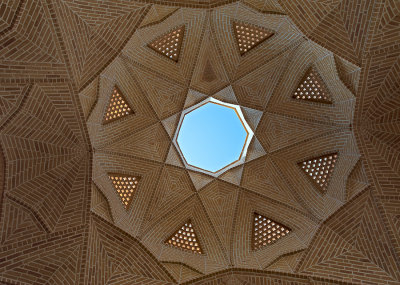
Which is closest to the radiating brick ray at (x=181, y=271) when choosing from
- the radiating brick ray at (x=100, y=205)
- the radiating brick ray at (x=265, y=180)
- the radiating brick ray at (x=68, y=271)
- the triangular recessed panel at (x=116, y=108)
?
the radiating brick ray at (x=100, y=205)

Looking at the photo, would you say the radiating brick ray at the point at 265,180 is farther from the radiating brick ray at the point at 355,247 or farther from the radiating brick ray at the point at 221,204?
the radiating brick ray at the point at 355,247

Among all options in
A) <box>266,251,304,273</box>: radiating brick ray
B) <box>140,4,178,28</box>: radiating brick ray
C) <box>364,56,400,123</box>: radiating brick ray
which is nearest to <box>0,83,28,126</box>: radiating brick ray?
<box>140,4,178,28</box>: radiating brick ray

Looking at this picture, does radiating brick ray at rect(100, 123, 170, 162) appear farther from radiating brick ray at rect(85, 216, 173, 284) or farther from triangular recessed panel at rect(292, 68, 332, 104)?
triangular recessed panel at rect(292, 68, 332, 104)

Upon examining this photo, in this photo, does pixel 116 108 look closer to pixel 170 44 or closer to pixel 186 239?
pixel 170 44

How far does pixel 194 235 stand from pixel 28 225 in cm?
322

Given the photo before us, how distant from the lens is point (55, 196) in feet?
22.5

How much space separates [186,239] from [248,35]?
13.9ft

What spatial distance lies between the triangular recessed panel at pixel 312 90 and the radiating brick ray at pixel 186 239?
351 centimetres

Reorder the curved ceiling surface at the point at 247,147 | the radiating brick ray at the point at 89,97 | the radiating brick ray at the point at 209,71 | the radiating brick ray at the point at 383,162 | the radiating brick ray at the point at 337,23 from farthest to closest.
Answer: the radiating brick ray at the point at 209,71 < the curved ceiling surface at the point at 247,147 < the radiating brick ray at the point at 383,162 < the radiating brick ray at the point at 89,97 < the radiating brick ray at the point at 337,23

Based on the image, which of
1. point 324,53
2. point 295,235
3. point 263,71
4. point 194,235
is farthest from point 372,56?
point 194,235

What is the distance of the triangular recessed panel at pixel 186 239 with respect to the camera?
26.0ft

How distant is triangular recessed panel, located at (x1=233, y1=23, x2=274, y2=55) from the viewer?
7.16m

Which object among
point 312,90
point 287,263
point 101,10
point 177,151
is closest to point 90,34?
point 101,10

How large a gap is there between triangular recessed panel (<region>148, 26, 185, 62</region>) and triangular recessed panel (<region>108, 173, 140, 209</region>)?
2562 mm
